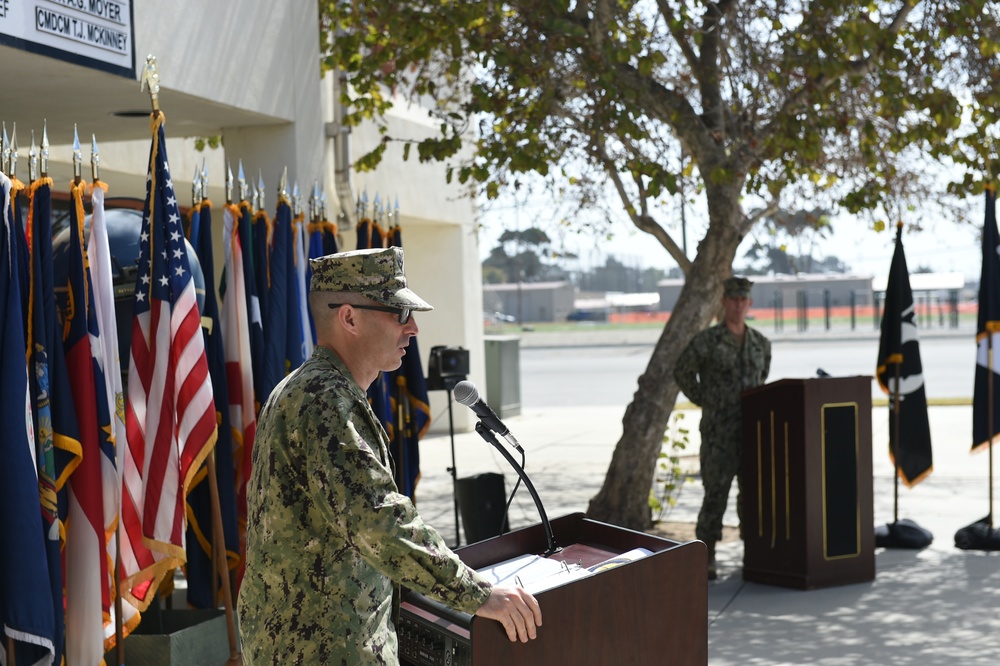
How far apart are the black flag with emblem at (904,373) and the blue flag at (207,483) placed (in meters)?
5.09

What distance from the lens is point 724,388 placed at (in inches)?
313

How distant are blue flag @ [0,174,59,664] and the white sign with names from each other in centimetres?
122

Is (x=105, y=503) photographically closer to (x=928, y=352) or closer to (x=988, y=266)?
(x=988, y=266)

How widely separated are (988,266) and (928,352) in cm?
2918

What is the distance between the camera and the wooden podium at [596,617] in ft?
9.50

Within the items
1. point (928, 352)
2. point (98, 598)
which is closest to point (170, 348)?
point (98, 598)

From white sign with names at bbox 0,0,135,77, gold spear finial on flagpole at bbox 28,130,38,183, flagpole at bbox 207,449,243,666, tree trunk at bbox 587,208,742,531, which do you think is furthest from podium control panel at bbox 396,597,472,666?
tree trunk at bbox 587,208,742,531

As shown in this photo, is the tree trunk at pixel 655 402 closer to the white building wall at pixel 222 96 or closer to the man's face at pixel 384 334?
the white building wall at pixel 222 96

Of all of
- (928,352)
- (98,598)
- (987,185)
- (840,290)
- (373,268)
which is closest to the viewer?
(373,268)

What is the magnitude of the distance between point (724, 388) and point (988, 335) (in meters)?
2.35

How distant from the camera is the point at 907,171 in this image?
11672 millimetres

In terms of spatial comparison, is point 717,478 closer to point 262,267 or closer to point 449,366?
point 449,366

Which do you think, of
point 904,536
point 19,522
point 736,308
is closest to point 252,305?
point 19,522

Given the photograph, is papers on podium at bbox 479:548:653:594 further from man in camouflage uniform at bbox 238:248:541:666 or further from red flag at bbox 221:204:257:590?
red flag at bbox 221:204:257:590
